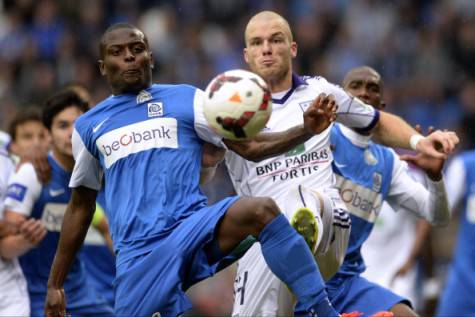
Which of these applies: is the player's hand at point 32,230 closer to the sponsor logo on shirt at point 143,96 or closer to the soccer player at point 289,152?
the soccer player at point 289,152

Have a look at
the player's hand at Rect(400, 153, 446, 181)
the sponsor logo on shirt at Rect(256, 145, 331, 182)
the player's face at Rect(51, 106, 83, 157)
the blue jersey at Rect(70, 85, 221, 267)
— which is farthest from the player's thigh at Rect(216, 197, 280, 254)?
the player's face at Rect(51, 106, 83, 157)

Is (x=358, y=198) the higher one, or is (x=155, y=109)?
(x=155, y=109)

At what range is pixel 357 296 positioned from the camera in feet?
28.6

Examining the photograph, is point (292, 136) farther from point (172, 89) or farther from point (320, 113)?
point (172, 89)

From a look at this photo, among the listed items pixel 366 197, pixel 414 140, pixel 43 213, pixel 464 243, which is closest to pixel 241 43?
pixel 464 243

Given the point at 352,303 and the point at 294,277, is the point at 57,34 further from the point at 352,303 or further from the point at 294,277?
the point at 294,277

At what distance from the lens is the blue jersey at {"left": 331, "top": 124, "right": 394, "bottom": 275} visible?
8.88m

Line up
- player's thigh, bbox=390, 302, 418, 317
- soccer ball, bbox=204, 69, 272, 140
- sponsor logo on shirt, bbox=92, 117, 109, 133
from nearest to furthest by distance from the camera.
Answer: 1. soccer ball, bbox=204, 69, 272, 140
2. sponsor logo on shirt, bbox=92, 117, 109, 133
3. player's thigh, bbox=390, 302, 418, 317

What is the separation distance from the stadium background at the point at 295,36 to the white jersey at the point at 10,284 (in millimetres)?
6624

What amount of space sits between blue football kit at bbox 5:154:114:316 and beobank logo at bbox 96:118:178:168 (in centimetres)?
187

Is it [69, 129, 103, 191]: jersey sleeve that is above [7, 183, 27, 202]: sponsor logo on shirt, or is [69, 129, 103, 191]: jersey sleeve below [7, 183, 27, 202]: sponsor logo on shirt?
above

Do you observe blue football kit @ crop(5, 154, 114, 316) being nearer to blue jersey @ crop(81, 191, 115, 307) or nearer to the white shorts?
blue jersey @ crop(81, 191, 115, 307)

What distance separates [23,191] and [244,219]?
2794mm

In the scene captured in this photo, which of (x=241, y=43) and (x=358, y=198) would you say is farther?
(x=241, y=43)
